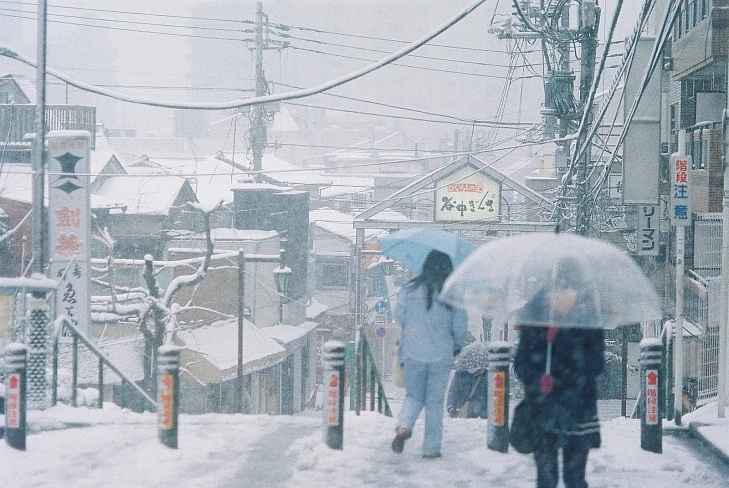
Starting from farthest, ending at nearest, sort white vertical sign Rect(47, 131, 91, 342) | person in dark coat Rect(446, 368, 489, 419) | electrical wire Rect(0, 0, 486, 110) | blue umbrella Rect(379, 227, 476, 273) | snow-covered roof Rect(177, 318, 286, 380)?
snow-covered roof Rect(177, 318, 286, 380)
white vertical sign Rect(47, 131, 91, 342)
person in dark coat Rect(446, 368, 489, 419)
electrical wire Rect(0, 0, 486, 110)
blue umbrella Rect(379, 227, 476, 273)

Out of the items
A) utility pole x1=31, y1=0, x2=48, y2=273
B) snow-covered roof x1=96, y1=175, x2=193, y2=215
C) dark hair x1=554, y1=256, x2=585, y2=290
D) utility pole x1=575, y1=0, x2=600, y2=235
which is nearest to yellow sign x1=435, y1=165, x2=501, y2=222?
snow-covered roof x1=96, y1=175, x2=193, y2=215

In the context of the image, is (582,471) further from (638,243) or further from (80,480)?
(638,243)

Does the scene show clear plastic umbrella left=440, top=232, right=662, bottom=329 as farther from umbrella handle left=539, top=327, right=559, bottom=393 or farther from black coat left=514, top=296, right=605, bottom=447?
umbrella handle left=539, top=327, right=559, bottom=393

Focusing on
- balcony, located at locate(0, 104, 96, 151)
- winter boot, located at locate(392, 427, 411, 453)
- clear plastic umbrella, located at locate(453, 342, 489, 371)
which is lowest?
winter boot, located at locate(392, 427, 411, 453)

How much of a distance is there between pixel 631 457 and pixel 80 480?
447 centimetres

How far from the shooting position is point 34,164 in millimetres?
9711

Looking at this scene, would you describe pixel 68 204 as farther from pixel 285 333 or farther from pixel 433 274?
pixel 285 333

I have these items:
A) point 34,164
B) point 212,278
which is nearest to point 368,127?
point 212,278

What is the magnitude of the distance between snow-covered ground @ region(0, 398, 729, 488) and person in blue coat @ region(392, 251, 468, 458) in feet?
1.43

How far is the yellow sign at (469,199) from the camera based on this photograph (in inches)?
1168

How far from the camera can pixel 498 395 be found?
720 cm

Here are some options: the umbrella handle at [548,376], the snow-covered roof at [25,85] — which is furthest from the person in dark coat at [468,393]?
the snow-covered roof at [25,85]

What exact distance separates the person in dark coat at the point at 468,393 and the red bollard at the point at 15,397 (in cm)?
557

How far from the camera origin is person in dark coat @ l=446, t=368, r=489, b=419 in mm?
10977
